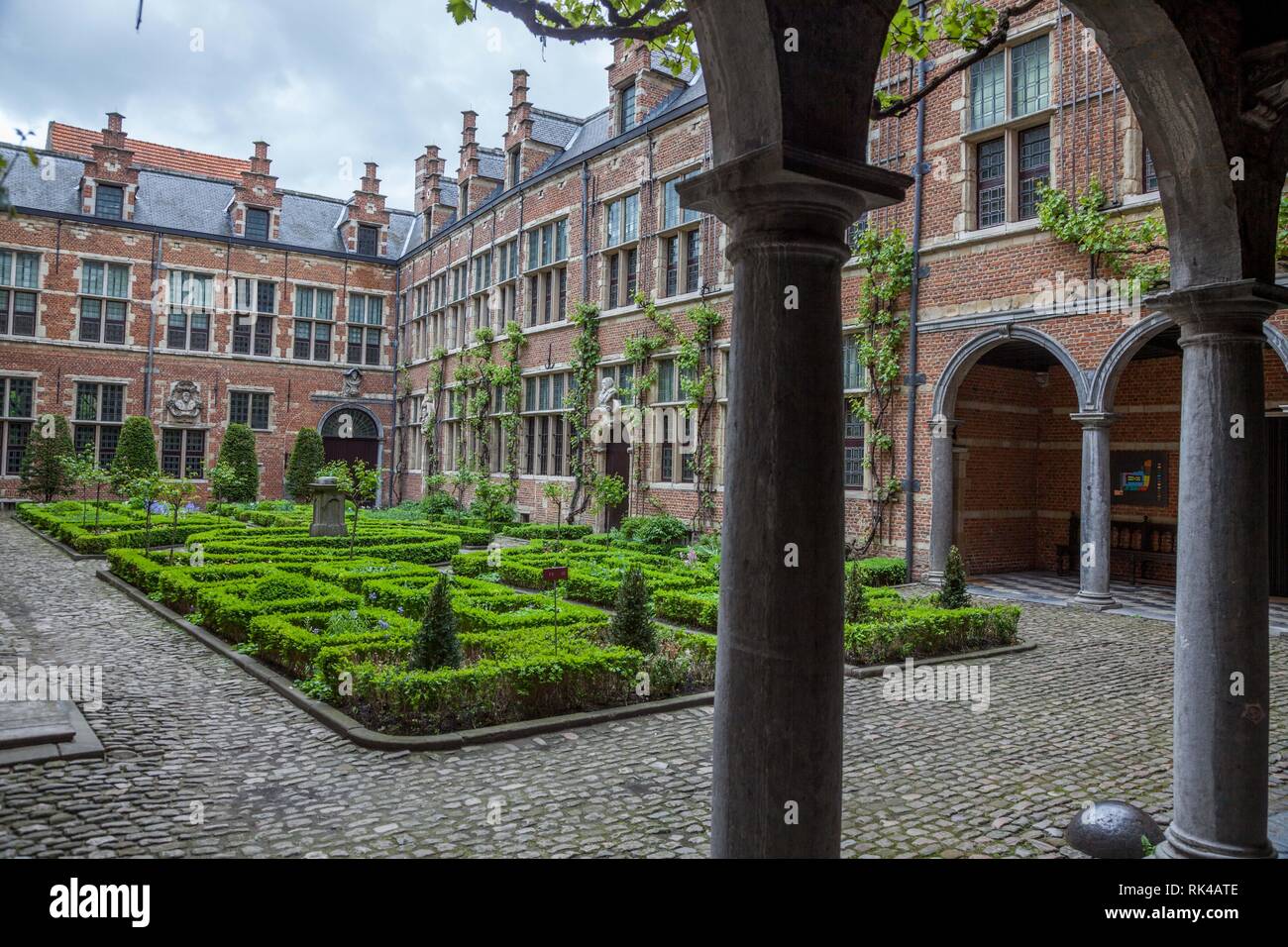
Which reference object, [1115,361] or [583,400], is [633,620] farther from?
[583,400]

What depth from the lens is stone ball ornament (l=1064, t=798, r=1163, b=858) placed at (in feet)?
14.3

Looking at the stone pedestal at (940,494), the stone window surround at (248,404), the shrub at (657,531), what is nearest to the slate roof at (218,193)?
the stone window surround at (248,404)

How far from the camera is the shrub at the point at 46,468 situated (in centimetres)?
2692

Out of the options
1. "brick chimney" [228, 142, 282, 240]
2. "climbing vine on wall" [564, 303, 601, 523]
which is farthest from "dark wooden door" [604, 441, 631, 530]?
"brick chimney" [228, 142, 282, 240]

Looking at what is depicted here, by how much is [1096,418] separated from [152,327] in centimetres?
2999

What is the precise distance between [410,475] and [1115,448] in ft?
81.1

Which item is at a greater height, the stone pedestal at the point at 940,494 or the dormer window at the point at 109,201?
the dormer window at the point at 109,201

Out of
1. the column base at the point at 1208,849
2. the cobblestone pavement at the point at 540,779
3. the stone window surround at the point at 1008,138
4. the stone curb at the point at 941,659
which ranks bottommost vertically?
the cobblestone pavement at the point at 540,779

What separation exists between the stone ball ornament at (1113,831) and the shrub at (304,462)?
2967 cm

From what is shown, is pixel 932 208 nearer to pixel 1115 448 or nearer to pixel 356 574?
pixel 1115 448

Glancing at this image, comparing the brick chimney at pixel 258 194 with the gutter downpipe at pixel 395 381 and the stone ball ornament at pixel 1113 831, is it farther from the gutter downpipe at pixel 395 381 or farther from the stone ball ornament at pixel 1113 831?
the stone ball ornament at pixel 1113 831

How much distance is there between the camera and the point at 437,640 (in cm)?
715

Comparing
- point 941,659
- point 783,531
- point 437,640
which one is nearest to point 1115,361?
point 941,659
